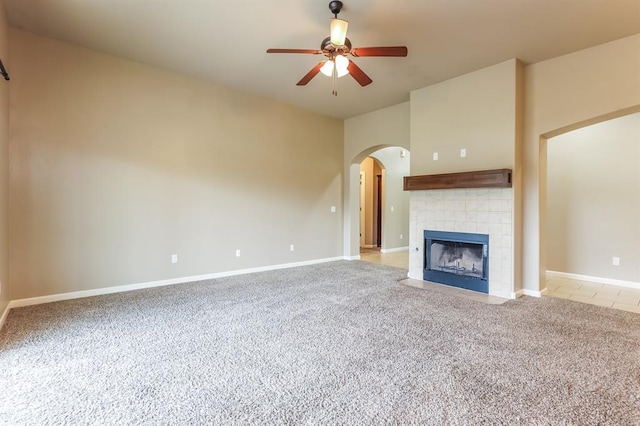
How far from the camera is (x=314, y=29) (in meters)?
3.23

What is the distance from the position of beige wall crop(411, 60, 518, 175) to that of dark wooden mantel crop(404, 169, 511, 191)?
19cm

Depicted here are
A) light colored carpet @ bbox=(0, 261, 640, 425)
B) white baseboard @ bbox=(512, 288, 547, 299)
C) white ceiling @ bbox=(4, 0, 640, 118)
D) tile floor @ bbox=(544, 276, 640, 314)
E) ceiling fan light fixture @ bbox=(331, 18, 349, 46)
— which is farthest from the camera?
white baseboard @ bbox=(512, 288, 547, 299)

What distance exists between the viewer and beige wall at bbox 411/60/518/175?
13.1 ft

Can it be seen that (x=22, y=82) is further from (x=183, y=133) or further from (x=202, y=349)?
(x=202, y=349)

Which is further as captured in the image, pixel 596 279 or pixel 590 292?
pixel 596 279

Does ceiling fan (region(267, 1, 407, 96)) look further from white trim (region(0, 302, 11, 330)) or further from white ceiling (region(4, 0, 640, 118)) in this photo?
white trim (region(0, 302, 11, 330))

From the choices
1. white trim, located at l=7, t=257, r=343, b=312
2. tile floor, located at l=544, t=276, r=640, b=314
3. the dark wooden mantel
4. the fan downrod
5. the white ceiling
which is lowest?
tile floor, located at l=544, t=276, r=640, b=314

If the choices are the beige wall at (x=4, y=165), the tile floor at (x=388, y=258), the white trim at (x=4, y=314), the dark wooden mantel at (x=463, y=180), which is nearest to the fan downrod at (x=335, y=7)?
the dark wooden mantel at (x=463, y=180)

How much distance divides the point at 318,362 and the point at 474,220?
123 inches

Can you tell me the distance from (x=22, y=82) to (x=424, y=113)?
5.23 meters

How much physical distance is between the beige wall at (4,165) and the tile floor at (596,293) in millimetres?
6347

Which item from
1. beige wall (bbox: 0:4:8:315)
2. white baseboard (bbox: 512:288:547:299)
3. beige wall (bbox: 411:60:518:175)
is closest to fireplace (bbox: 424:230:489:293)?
white baseboard (bbox: 512:288:547:299)

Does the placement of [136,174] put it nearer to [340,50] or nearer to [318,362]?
[340,50]

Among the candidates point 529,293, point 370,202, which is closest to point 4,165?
point 529,293
